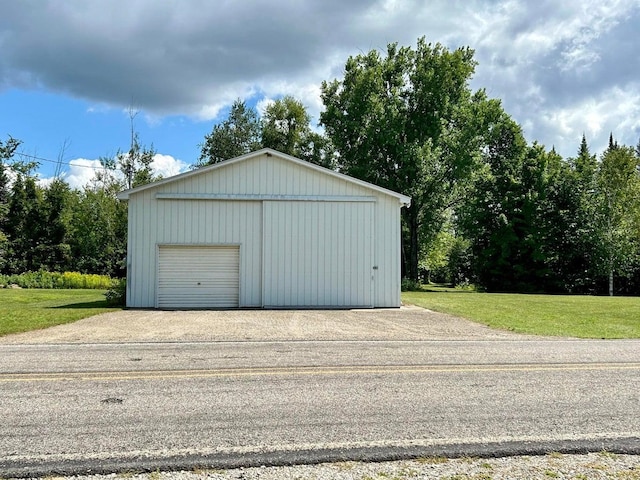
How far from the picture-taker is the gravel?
3496 mm

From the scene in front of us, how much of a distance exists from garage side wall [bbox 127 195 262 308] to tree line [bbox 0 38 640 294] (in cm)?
1775

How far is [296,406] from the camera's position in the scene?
16.7 feet

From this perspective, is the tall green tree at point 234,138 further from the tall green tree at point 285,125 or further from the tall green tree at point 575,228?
the tall green tree at point 575,228

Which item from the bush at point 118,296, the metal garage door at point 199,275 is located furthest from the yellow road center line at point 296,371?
the bush at point 118,296

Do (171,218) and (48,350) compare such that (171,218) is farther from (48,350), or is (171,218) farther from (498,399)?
(498,399)

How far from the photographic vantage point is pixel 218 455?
3.84m

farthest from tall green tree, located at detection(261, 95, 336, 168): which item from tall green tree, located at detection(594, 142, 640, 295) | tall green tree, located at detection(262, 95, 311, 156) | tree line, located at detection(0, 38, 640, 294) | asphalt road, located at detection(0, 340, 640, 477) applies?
asphalt road, located at detection(0, 340, 640, 477)

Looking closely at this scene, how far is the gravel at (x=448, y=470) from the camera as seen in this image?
3.50m

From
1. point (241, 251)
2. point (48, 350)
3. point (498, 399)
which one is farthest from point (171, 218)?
point (498, 399)

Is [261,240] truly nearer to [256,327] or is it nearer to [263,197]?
[263,197]

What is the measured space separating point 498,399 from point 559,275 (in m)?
33.6

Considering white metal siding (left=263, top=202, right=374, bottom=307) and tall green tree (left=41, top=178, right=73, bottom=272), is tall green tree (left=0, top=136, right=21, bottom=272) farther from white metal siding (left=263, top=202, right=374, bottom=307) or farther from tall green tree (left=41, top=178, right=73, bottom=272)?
white metal siding (left=263, top=202, right=374, bottom=307)

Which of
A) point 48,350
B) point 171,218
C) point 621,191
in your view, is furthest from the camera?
point 621,191

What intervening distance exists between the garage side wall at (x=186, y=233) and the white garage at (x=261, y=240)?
0.03 meters
